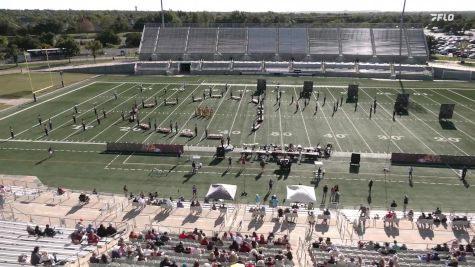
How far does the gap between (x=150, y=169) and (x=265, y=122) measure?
1450cm

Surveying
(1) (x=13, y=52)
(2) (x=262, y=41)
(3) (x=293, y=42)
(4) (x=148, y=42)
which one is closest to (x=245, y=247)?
(2) (x=262, y=41)

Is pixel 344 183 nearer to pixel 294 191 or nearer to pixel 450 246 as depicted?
pixel 294 191

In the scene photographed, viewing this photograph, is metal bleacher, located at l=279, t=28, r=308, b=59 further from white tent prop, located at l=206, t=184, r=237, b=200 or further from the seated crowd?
the seated crowd

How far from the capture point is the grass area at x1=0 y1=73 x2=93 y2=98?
54188 millimetres

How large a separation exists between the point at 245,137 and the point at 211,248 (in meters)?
19.4

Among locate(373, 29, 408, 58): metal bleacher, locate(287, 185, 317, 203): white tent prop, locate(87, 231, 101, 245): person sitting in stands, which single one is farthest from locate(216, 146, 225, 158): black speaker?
locate(373, 29, 408, 58): metal bleacher

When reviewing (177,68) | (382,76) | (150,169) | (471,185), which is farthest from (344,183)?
(177,68)

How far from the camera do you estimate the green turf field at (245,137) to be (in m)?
26.6

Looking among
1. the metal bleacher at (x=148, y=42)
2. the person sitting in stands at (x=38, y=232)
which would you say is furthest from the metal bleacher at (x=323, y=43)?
the person sitting in stands at (x=38, y=232)

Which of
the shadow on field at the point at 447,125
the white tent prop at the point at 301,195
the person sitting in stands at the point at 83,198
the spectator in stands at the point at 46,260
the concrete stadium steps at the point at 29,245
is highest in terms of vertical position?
the spectator in stands at the point at 46,260

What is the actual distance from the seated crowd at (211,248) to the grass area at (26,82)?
143 feet

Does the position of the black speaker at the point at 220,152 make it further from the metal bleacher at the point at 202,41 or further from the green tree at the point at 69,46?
the green tree at the point at 69,46

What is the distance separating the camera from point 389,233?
64.0 ft

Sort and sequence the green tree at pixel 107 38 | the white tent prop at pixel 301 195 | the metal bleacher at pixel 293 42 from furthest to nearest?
the green tree at pixel 107 38, the metal bleacher at pixel 293 42, the white tent prop at pixel 301 195
